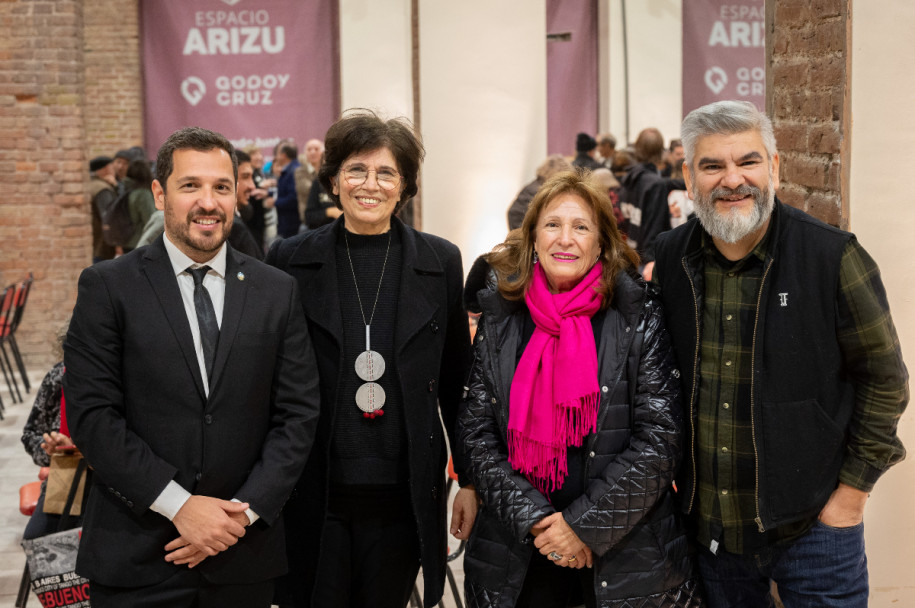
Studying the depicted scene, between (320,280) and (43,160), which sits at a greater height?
(43,160)

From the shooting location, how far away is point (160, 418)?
223cm

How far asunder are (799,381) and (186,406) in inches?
54.9

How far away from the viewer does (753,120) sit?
2.31 m

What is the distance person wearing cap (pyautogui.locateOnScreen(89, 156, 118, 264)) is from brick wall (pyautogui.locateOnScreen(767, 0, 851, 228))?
6847mm

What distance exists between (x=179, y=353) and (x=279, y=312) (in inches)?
10.2

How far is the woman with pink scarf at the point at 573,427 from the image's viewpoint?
2316 millimetres

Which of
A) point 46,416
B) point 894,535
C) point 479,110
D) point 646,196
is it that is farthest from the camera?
point 479,110

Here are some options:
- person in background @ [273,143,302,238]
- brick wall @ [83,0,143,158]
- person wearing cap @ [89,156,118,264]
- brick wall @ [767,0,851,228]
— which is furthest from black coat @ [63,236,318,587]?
brick wall @ [83,0,143,158]

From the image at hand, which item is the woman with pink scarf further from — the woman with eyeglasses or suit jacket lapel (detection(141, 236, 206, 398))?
suit jacket lapel (detection(141, 236, 206, 398))

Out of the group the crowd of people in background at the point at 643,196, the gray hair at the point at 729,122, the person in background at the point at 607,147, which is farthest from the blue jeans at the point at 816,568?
the person in background at the point at 607,147

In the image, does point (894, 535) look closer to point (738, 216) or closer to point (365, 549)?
point (738, 216)

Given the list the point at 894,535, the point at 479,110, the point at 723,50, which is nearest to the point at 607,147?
the point at 723,50

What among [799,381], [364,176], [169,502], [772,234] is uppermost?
[364,176]

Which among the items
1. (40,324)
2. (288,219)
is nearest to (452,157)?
(288,219)
